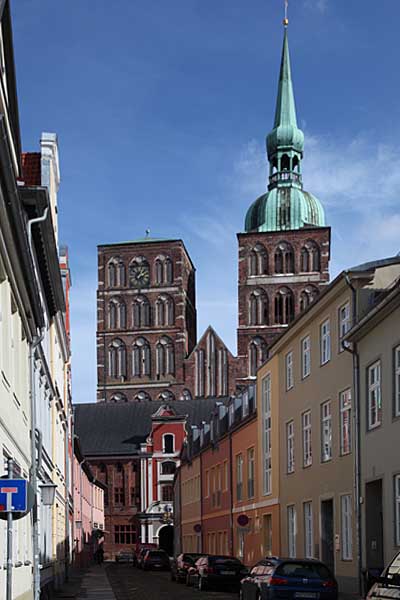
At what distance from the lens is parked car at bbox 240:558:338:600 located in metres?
21.5

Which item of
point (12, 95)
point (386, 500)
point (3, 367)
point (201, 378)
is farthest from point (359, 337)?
point (201, 378)

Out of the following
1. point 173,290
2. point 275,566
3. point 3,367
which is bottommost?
point 275,566

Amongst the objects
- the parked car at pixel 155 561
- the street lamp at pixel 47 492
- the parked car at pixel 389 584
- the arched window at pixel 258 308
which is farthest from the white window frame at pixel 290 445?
the arched window at pixel 258 308

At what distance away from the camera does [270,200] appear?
119000 millimetres

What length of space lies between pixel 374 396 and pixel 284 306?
296 feet

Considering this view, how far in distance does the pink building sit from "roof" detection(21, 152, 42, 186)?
963 inches

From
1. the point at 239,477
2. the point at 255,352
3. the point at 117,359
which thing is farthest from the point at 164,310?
the point at 239,477

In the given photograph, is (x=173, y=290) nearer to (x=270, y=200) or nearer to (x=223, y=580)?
(x=270, y=200)

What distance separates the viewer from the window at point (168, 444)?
97938 millimetres

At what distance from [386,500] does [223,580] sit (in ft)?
40.9

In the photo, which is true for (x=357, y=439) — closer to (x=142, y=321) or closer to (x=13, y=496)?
(x=13, y=496)

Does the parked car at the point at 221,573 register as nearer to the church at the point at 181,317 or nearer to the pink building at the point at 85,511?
the pink building at the point at 85,511

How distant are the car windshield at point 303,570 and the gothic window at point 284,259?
95257 mm

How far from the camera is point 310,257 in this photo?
116500 millimetres
